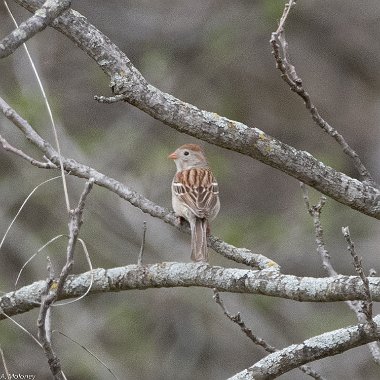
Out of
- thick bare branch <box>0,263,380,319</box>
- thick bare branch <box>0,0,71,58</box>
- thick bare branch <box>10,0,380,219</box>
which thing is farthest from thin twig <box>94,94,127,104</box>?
thick bare branch <box>0,263,380,319</box>

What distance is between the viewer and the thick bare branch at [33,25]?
319 centimetres

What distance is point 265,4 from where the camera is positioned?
31.9 ft

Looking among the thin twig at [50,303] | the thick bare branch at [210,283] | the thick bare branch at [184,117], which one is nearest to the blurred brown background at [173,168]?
the thick bare branch at [210,283]

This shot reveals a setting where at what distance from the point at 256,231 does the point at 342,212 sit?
893 millimetres

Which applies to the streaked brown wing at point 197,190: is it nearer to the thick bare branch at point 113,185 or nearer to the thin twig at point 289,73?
the thick bare branch at point 113,185

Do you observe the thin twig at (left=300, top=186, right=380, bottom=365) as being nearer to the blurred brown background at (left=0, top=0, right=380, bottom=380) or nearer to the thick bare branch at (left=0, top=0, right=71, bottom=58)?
the thick bare branch at (left=0, top=0, right=71, bottom=58)

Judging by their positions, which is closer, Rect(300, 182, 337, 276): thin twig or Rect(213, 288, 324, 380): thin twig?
Rect(213, 288, 324, 380): thin twig

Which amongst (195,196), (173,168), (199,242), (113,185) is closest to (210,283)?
(113,185)

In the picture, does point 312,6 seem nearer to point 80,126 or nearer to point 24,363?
point 80,126

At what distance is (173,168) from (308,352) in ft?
21.0

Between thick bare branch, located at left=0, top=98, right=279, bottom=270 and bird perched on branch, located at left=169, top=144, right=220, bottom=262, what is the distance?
2.11ft

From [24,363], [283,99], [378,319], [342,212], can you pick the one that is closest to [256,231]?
[342,212]

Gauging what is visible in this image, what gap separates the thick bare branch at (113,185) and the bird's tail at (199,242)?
1.72 ft

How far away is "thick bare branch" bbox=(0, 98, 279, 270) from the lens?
4004 millimetres
